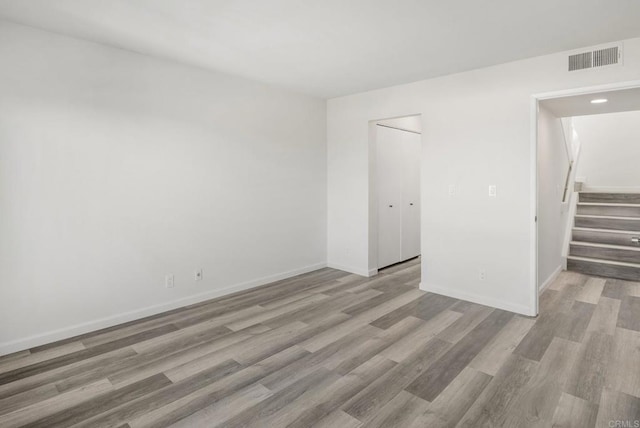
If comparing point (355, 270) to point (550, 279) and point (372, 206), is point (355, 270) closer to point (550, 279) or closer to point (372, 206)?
point (372, 206)

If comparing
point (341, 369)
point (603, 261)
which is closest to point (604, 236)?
point (603, 261)

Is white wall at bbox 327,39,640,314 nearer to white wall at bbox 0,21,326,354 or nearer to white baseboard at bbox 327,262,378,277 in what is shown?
white baseboard at bbox 327,262,378,277

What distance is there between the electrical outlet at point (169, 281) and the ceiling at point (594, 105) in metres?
4.13

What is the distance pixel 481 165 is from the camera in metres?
3.69

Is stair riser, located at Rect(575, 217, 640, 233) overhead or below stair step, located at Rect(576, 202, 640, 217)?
below

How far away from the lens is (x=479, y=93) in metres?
3.66

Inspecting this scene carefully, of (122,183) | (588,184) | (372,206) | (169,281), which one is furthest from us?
(588,184)

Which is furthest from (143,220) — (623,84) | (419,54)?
(623,84)

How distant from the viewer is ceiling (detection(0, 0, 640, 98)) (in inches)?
92.0

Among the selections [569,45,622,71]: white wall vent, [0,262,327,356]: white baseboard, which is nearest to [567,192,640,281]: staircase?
[569,45,622,71]: white wall vent

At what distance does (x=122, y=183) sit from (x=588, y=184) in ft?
25.5

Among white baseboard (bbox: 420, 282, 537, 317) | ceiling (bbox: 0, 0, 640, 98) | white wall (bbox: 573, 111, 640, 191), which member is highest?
ceiling (bbox: 0, 0, 640, 98)

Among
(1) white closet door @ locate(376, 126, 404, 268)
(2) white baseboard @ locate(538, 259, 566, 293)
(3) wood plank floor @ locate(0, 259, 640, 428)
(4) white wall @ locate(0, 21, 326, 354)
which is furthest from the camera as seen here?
(1) white closet door @ locate(376, 126, 404, 268)

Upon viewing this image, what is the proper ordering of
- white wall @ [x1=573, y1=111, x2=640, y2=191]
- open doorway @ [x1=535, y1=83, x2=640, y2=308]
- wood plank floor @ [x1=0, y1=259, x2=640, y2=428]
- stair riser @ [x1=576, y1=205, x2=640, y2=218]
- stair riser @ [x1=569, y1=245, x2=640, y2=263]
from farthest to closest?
white wall @ [x1=573, y1=111, x2=640, y2=191] → stair riser @ [x1=576, y1=205, x2=640, y2=218] → stair riser @ [x1=569, y1=245, x2=640, y2=263] → open doorway @ [x1=535, y1=83, x2=640, y2=308] → wood plank floor @ [x1=0, y1=259, x2=640, y2=428]
